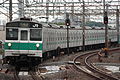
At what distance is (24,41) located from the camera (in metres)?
10.4

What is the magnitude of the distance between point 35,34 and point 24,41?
0.62m

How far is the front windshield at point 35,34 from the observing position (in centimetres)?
1047

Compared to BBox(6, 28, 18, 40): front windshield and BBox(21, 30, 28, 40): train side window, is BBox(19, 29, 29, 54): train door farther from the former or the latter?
BBox(6, 28, 18, 40): front windshield

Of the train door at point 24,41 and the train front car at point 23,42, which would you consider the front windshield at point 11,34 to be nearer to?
the train front car at point 23,42

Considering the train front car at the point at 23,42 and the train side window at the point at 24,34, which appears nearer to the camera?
the train front car at the point at 23,42

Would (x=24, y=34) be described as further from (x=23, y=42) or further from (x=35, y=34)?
(x=35, y=34)

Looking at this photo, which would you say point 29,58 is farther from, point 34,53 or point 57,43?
point 57,43

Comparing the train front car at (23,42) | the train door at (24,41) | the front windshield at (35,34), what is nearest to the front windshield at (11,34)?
the train front car at (23,42)

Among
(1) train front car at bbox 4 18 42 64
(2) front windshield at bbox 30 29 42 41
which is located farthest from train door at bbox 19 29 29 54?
(2) front windshield at bbox 30 29 42 41

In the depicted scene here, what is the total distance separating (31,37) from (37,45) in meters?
0.47

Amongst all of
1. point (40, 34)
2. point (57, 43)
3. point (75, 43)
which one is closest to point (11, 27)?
point (40, 34)

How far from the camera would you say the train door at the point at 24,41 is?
406 inches

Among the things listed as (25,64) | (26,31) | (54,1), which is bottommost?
(25,64)

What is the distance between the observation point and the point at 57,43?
17.3 m
